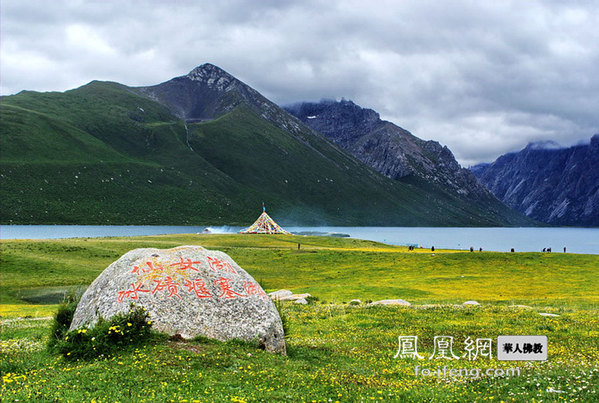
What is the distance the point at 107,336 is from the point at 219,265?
16.7 ft

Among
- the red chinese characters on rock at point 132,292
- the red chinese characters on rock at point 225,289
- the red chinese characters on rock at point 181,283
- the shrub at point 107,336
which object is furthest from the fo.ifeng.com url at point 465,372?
the red chinese characters on rock at point 132,292

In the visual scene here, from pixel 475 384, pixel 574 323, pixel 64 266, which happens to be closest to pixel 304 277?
pixel 64 266

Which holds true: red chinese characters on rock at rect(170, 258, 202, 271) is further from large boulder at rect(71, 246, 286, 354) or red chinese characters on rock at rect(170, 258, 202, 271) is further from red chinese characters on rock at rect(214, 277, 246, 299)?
red chinese characters on rock at rect(214, 277, 246, 299)

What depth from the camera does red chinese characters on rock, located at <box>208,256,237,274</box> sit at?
18.3 m

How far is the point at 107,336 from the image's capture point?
1501cm

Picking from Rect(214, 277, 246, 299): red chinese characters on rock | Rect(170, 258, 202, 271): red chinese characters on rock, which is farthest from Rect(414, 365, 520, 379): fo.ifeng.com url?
Rect(170, 258, 202, 271): red chinese characters on rock

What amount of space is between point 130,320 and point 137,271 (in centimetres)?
233

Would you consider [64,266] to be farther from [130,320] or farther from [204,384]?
[204,384]

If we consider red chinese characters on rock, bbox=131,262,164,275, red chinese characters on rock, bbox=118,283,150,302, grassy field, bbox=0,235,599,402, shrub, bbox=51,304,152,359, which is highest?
red chinese characters on rock, bbox=131,262,164,275

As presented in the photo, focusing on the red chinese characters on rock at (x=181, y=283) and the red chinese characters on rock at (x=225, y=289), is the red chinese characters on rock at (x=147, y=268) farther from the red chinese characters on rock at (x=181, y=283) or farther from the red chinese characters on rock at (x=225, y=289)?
the red chinese characters on rock at (x=225, y=289)

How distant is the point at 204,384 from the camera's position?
1224 cm

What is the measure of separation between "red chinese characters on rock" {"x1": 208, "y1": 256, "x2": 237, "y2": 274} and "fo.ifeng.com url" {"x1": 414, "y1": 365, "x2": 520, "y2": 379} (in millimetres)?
8247

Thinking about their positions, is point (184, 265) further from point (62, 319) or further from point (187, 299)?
point (62, 319)

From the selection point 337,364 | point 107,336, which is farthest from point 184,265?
point 337,364
